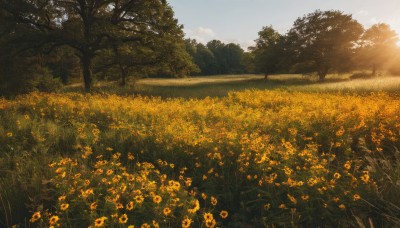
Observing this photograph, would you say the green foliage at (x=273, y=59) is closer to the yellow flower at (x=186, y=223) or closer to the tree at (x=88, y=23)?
the tree at (x=88, y=23)

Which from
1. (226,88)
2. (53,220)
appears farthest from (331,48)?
(53,220)

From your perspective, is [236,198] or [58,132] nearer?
[236,198]

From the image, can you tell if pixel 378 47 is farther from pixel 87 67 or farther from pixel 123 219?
pixel 123 219

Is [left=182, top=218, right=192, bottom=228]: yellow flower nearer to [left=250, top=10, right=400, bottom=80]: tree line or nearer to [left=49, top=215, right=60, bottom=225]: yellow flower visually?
[left=49, top=215, right=60, bottom=225]: yellow flower

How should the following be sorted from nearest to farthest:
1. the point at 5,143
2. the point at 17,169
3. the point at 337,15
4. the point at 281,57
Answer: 1. the point at 17,169
2. the point at 5,143
3. the point at 337,15
4. the point at 281,57

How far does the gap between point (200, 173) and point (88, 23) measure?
18232mm

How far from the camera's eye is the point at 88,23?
19391 mm

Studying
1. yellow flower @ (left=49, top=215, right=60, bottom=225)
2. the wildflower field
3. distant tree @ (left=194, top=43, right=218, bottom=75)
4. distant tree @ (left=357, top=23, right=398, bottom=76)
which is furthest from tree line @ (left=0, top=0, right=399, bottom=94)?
distant tree @ (left=194, top=43, right=218, bottom=75)

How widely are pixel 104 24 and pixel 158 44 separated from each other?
4.04 m

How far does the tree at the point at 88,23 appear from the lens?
1836 cm

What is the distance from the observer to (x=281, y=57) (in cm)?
3781

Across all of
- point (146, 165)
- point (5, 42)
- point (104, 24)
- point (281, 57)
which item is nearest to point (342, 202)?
point (146, 165)

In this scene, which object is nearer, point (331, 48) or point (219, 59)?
point (331, 48)

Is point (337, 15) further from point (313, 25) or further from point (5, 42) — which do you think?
point (5, 42)
